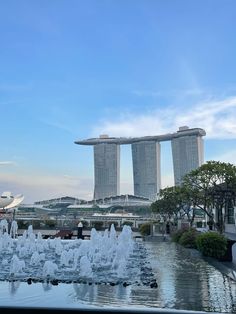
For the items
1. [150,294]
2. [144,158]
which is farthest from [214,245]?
[144,158]

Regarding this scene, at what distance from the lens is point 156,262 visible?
13641 millimetres

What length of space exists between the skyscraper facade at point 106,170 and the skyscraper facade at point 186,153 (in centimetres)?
2320

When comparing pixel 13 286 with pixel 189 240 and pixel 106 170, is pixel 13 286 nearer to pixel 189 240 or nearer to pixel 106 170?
pixel 189 240

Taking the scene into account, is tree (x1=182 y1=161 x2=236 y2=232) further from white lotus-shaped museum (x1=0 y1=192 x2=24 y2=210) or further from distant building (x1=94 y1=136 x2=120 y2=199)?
distant building (x1=94 y1=136 x2=120 y2=199)

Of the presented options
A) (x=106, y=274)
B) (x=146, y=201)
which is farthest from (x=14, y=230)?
(x=146, y=201)

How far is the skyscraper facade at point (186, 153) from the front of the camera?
110m

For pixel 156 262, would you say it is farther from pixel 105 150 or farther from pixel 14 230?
pixel 105 150

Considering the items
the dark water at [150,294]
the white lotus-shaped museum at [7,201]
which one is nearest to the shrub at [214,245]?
the dark water at [150,294]

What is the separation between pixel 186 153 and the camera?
114m

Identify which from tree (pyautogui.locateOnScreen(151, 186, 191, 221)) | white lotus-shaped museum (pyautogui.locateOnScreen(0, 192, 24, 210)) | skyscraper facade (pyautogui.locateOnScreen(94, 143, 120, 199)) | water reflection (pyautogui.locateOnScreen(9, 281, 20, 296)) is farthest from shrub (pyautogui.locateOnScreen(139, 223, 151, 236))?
skyscraper facade (pyautogui.locateOnScreen(94, 143, 120, 199))

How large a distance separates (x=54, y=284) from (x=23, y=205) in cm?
11466

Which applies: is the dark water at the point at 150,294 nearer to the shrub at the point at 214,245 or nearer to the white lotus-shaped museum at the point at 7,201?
the shrub at the point at 214,245

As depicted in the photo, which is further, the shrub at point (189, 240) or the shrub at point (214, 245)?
the shrub at point (189, 240)

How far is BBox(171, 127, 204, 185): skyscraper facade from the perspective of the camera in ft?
362
